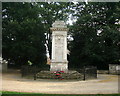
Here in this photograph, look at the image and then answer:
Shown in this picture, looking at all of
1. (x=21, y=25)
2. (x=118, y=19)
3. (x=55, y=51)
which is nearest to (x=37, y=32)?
(x=21, y=25)

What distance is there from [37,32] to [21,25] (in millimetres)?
3221

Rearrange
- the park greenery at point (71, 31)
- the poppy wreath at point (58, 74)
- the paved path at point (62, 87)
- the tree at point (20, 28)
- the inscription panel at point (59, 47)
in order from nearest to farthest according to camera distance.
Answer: the paved path at point (62, 87) < the poppy wreath at point (58, 74) < the inscription panel at point (59, 47) < the tree at point (20, 28) < the park greenery at point (71, 31)

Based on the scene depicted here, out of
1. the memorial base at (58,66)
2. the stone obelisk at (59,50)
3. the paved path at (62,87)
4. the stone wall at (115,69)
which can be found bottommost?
the stone wall at (115,69)

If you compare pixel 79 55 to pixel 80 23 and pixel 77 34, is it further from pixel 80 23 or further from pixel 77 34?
pixel 80 23

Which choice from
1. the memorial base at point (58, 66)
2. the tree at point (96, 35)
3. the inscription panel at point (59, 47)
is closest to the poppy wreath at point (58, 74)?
the memorial base at point (58, 66)

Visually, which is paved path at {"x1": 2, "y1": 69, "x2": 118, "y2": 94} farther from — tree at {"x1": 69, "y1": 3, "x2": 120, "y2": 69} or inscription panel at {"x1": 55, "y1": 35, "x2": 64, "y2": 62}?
tree at {"x1": 69, "y1": 3, "x2": 120, "y2": 69}

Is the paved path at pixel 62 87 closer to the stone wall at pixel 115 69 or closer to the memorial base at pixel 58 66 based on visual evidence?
the memorial base at pixel 58 66

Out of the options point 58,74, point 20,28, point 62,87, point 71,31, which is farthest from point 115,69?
point 62,87

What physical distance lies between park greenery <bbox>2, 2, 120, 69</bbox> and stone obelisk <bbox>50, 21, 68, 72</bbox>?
25.1ft

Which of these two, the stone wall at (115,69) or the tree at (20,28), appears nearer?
the tree at (20,28)

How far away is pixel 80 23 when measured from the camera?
28797mm

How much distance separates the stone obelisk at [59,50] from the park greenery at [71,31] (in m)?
7.65

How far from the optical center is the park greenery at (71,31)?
2433 centimetres

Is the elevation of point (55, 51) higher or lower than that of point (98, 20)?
lower
